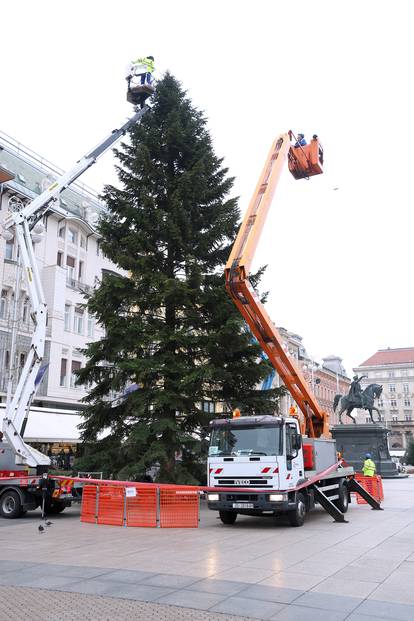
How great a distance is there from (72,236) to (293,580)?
120 feet

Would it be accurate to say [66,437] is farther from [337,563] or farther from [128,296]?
[337,563]

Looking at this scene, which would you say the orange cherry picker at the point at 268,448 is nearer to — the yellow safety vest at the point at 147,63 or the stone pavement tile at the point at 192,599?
the yellow safety vest at the point at 147,63

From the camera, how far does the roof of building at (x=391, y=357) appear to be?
14000 centimetres

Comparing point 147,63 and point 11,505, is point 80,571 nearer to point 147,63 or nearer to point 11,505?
point 11,505

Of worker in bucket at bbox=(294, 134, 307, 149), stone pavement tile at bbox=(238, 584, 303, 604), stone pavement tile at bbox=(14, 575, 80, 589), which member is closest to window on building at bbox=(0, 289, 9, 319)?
worker in bucket at bbox=(294, 134, 307, 149)

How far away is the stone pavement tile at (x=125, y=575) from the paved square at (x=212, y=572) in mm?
15

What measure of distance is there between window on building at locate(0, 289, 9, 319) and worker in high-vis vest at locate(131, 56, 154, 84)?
17.9m

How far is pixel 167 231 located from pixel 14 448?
9.34 metres

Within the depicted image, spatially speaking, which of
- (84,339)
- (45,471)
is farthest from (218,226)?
(84,339)

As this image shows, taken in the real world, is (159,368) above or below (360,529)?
above

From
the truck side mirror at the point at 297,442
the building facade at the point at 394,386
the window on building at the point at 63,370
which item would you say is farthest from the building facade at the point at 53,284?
the building facade at the point at 394,386

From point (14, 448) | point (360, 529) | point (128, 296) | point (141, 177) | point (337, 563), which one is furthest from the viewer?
point (141, 177)

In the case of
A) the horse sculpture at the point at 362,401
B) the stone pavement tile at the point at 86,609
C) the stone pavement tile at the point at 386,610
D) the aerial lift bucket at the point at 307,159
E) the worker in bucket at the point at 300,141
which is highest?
the worker in bucket at the point at 300,141

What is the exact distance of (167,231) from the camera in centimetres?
2159
